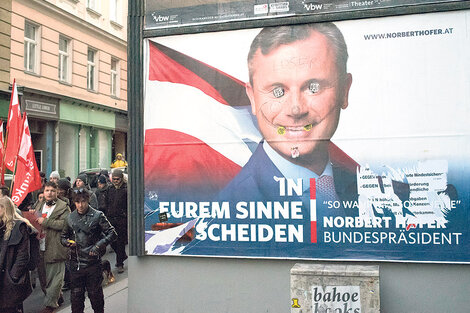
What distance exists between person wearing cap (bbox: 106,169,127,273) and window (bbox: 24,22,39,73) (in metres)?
12.1

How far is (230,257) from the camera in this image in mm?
5727

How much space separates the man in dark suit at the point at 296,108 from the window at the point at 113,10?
22.4m

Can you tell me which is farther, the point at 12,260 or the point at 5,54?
the point at 5,54

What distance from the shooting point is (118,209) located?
A: 10.1 m

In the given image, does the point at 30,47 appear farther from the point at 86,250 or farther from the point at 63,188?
the point at 86,250

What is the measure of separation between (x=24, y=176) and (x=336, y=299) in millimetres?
6178

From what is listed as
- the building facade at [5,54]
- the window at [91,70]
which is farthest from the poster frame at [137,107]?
the window at [91,70]

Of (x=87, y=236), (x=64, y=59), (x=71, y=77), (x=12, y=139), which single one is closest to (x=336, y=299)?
(x=87, y=236)

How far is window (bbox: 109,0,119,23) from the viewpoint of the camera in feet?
86.3

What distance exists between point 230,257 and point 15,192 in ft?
15.8

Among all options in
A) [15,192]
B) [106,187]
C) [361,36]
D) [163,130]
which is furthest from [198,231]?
[106,187]

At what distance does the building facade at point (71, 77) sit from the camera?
65.9 ft

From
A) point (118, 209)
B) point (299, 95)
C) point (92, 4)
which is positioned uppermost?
point (92, 4)

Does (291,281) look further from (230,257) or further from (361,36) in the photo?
(361,36)
